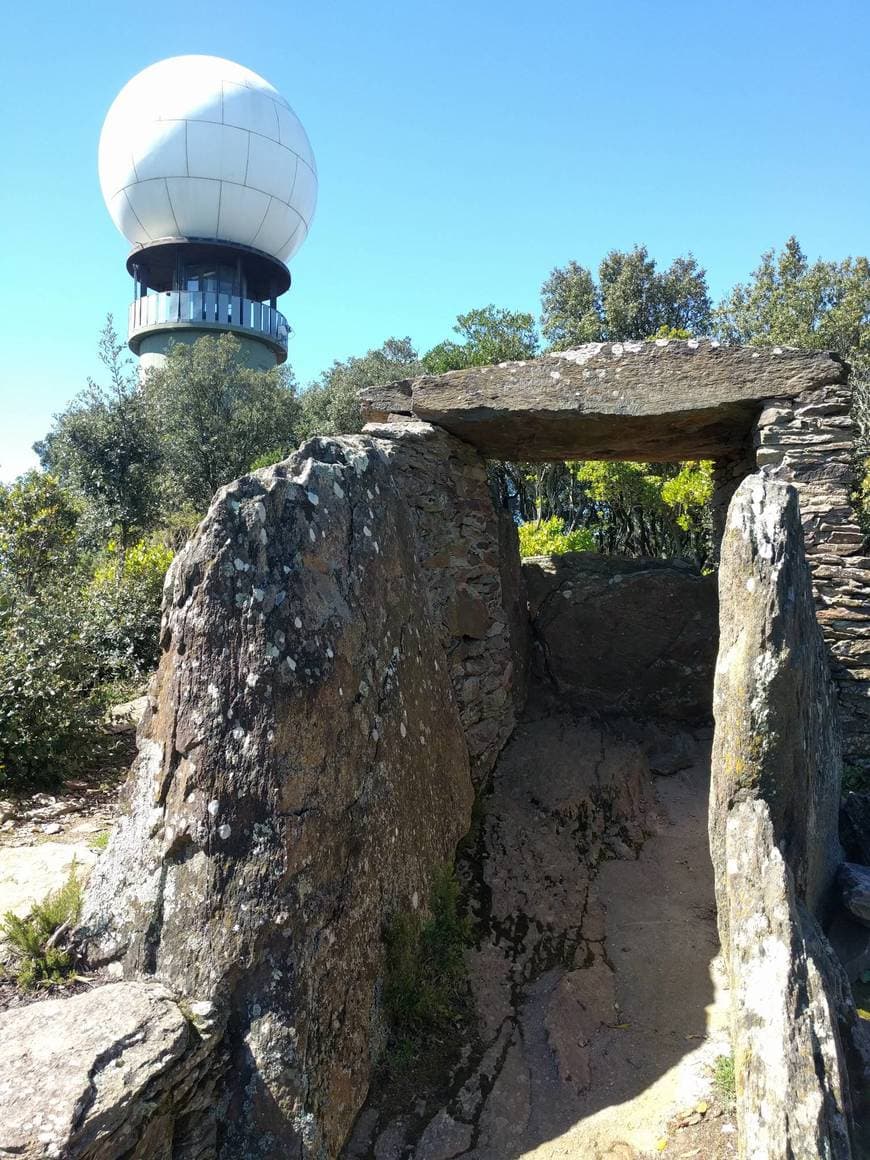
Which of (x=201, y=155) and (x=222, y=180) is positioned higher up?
(x=201, y=155)

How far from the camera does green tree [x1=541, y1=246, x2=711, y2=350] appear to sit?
21.6 meters

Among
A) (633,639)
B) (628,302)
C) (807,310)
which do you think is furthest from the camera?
(628,302)

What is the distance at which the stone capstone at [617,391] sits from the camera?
5465 mm

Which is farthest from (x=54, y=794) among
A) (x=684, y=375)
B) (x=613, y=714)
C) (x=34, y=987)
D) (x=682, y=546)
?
(x=682, y=546)

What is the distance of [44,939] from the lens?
328 centimetres

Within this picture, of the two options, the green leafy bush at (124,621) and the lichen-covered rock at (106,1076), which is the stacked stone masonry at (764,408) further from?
the green leafy bush at (124,621)

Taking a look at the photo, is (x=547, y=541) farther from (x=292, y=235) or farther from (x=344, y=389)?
(x=292, y=235)

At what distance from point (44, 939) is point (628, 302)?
21.6m

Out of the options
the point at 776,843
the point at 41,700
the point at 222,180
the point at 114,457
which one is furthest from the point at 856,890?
the point at 222,180

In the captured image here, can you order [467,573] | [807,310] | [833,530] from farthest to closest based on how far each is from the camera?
[807,310] < [467,573] < [833,530]

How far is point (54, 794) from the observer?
5.82 m

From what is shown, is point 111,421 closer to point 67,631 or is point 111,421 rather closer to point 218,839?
point 67,631

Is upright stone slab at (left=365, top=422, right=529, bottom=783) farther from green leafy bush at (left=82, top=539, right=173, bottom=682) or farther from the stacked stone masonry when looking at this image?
green leafy bush at (left=82, top=539, right=173, bottom=682)

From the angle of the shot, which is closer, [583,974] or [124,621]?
[583,974]
